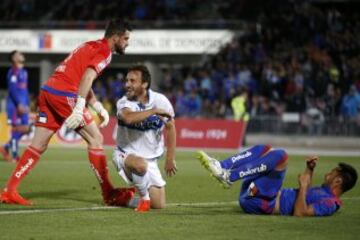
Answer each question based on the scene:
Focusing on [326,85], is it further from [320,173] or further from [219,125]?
[320,173]

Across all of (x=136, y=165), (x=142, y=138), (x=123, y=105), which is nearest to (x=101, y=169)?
(x=142, y=138)

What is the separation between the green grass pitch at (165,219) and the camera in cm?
859

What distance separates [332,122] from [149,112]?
1987 centimetres

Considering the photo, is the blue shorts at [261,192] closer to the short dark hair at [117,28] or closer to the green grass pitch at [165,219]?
the green grass pitch at [165,219]

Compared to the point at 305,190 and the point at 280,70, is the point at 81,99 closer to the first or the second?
the point at 305,190

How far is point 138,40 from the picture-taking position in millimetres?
38625

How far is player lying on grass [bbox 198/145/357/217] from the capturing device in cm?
977

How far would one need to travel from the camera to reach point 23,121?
20.2m

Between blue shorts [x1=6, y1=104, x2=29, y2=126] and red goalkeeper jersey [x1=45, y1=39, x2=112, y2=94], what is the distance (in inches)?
338

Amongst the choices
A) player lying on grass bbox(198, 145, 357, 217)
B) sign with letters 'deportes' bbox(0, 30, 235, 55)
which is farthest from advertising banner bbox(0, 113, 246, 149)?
player lying on grass bbox(198, 145, 357, 217)

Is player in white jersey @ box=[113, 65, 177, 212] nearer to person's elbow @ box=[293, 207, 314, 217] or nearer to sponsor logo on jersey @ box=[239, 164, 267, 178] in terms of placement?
sponsor logo on jersey @ box=[239, 164, 267, 178]

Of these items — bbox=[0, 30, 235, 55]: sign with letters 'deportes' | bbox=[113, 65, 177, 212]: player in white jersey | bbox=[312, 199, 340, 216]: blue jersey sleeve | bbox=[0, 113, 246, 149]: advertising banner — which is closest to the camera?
bbox=[312, 199, 340, 216]: blue jersey sleeve

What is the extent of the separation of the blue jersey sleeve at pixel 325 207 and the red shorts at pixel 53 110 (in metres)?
3.43

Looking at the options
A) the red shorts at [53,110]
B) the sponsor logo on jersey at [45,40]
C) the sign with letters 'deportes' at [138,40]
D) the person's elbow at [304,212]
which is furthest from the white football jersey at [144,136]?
the sponsor logo on jersey at [45,40]
